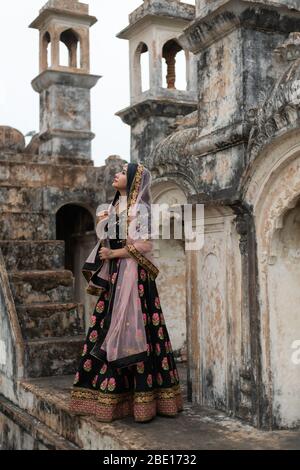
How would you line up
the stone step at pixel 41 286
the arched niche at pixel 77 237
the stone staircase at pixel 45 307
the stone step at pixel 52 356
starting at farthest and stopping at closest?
1. the arched niche at pixel 77 237
2. the stone step at pixel 41 286
3. the stone staircase at pixel 45 307
4. the stone step at pixel 52 356

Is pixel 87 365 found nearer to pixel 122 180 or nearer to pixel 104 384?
pixel 104 384

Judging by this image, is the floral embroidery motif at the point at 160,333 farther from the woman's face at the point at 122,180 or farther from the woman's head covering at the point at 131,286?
the woman's face at the point at 122,180

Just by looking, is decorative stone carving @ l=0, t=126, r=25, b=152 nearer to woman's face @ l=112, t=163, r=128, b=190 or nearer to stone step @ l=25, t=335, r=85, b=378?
stone step @ l=25, t=335, r=85, b=378

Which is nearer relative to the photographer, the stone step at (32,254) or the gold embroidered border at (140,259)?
the gold embroidered border at (140,259)

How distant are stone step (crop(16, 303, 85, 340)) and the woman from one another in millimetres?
2174

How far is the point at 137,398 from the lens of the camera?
17.4 ft

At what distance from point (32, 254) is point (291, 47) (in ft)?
15.1

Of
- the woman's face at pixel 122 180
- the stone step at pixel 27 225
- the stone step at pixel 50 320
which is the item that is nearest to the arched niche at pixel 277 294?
the woman's face at pixel 122 180

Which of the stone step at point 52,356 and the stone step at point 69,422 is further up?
the stone step at point 52,356

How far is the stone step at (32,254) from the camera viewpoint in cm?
834

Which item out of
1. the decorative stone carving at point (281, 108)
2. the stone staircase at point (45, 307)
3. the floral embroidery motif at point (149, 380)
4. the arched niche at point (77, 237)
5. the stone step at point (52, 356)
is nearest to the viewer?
the decorative stone carving at point (281, 108)

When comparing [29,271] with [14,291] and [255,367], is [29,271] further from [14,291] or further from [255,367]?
[255,367]

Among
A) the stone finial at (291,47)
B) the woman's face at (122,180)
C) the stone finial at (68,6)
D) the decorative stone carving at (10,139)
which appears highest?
the stone finial at (68,6)

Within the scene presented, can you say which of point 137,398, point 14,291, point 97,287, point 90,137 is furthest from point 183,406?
point 90,137
